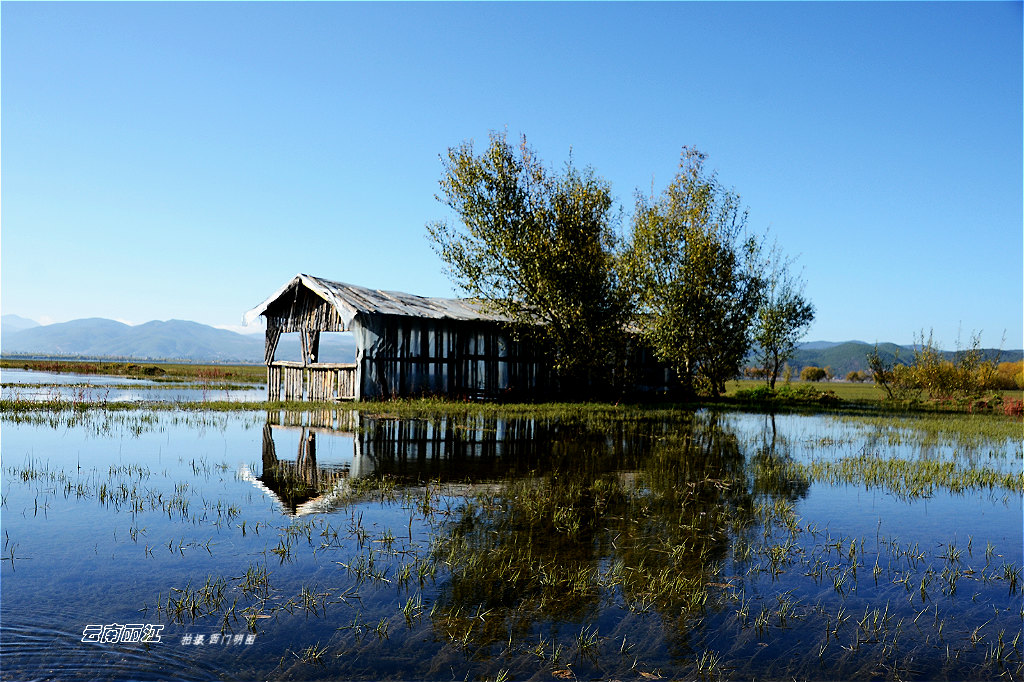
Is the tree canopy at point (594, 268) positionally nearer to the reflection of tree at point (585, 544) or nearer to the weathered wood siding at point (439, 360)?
the weathered wood siding at point (439, 360)

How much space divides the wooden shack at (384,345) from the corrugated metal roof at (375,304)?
0.15ft

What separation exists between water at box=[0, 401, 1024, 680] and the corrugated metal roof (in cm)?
1402

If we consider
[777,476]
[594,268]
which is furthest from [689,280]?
[777,476]

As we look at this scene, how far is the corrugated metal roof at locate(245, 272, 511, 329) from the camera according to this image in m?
28.4

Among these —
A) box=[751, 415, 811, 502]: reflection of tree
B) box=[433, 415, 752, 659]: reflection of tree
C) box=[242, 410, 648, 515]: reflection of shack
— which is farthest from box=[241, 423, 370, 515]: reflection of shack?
box=[751, 415, 811, 502]: reflection of tree

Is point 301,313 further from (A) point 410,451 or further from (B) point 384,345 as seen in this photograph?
(A) point 410,451

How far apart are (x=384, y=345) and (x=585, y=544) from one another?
2211cm

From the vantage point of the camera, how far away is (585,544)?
27.9ft

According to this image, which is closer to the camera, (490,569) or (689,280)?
(490,569)

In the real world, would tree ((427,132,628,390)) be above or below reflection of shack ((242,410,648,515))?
above

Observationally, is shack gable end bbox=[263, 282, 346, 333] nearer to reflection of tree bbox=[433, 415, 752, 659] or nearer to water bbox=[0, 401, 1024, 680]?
water bbox=[0, 401, 1024, 680]

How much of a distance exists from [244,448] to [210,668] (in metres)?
11.8

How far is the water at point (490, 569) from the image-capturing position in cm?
546

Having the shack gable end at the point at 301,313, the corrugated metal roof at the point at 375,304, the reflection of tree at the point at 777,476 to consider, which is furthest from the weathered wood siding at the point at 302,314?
the reflection of tree at the point at 777,476
